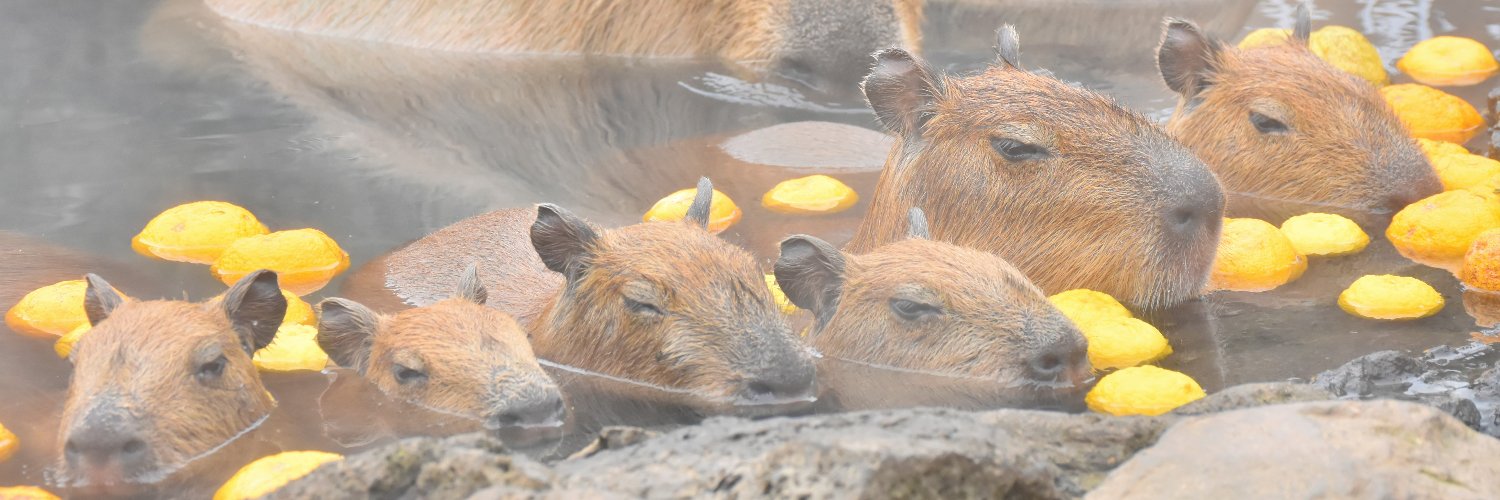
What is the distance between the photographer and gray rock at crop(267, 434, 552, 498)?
2824mm

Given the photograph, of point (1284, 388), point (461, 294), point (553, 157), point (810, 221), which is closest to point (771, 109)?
point (553, 157)

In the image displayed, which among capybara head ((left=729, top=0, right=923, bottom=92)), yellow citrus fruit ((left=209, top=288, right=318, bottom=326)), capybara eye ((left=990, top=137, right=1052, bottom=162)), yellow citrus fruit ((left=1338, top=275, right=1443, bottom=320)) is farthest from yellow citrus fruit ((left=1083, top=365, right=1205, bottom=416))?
capybara head ((left=729, top=0, right=923, bottom=92))

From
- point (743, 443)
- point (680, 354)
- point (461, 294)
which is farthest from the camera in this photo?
point (461, 294)

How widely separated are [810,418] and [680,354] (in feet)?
4.15

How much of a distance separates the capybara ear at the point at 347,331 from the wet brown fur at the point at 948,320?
1114mm

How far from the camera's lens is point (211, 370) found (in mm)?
4102

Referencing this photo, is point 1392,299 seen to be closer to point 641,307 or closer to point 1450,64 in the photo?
point 641,307

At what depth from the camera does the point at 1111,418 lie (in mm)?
3248

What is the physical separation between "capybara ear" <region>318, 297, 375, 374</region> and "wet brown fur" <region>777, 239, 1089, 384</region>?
3.65 ft

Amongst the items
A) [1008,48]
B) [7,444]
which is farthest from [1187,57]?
[7,444]

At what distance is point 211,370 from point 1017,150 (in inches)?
93.0

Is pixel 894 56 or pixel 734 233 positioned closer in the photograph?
pixel 894 56

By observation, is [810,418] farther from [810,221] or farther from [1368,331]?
[810,221]

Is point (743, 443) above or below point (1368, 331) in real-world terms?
above
